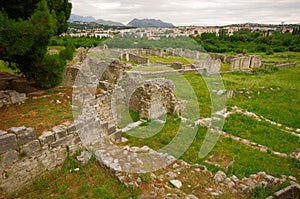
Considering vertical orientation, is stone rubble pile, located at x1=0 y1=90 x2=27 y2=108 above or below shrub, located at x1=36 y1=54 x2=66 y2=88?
below

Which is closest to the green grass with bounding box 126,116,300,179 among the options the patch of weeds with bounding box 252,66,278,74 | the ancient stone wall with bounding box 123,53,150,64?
the ancient stone wall with bounding box 123,53,150,64

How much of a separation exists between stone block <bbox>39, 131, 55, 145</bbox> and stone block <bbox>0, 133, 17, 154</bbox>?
59cm

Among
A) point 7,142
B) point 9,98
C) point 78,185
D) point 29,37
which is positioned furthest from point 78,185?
point 9,98

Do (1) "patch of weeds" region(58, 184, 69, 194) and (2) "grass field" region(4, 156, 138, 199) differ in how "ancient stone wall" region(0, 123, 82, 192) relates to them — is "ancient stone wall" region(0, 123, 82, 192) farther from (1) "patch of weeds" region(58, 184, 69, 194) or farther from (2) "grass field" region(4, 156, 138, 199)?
(1) "patch of weeds" region(58, 184, 69, 194)

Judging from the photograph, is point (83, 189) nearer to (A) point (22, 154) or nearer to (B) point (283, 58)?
(A) point (22, 154)

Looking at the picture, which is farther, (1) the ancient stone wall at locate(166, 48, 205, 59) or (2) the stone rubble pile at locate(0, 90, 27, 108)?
(1) the ancient stone wall at locate(166, 48, 205, 59)

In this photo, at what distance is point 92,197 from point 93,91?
202 inches

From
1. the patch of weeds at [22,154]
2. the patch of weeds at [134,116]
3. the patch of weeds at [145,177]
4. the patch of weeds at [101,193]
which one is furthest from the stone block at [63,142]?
the patch of weeds at [134,116]

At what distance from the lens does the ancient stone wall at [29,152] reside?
4574 mm

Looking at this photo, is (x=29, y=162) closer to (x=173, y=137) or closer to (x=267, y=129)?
(x=173, y=137)

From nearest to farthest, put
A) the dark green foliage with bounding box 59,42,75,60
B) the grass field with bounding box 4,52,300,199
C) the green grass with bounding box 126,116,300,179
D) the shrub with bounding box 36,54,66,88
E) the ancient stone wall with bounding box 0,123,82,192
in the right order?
the ancient stone wall with bounding box 0,123,82,192
the grass field with bounding box 4,52,300,199
the green grass with bounding box 126,116,300,179
the shrub with bounding box 36,54,66,88
the dark green foliage with bounding box 59,42,75,60

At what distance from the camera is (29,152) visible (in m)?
4.93

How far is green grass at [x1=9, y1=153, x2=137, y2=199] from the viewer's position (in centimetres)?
476

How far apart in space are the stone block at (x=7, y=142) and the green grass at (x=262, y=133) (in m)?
7.66
